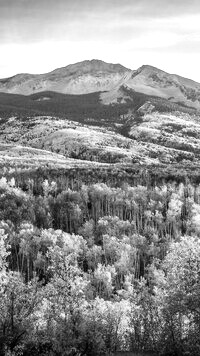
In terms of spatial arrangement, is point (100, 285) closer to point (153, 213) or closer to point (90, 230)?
point (90, 230)

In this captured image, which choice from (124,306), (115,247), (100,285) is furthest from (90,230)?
(124,306)

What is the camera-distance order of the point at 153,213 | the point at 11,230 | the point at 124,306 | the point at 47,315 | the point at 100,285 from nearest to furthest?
the point at 47,315 < the point at 124,306 < the point at 100,285 < the point at 11,230 < the point at 153,213

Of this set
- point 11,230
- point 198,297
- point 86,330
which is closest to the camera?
point 198,297

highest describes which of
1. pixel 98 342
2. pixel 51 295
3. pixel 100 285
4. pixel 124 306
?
pixel 51 295

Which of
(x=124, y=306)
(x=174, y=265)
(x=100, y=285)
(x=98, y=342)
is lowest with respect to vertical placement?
(x=100, y=285)

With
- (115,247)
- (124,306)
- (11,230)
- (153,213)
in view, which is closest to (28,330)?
(124,306)

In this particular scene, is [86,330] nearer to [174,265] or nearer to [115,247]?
[174,265]

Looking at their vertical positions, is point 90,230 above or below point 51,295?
below

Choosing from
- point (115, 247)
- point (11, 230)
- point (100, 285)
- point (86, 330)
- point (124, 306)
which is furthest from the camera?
point (11, 230)

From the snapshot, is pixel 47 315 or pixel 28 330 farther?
pixel 47 315
